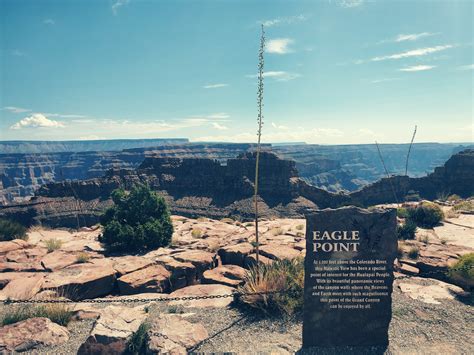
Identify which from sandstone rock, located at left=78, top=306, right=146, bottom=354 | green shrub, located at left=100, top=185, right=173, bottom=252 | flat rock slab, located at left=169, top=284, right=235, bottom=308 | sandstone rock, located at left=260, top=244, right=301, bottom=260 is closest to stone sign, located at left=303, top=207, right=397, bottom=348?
flat rock slab, located at left=169, top=284, right=235, bottom=308

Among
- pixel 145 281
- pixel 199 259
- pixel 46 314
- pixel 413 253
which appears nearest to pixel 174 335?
pixel 46 314

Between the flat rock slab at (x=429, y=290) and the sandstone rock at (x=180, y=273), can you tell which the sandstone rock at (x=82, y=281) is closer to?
the sandstone rock at (x=180, y=273)

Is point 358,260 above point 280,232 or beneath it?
above

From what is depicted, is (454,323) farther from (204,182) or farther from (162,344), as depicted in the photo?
(204,182)

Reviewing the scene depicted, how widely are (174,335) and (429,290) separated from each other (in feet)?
22.4

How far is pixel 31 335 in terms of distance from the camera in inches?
238

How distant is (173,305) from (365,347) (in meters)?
4.50

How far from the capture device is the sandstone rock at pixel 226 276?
9.43 meters

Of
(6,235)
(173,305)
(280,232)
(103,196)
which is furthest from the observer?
(103,196)

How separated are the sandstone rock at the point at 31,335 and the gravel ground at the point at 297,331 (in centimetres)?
17

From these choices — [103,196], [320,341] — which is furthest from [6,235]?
[103,196]

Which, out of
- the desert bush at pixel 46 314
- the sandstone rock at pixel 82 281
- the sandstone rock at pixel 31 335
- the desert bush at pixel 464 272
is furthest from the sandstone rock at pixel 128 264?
the desert bush at pixel 464 272

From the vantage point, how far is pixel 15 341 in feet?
19.1

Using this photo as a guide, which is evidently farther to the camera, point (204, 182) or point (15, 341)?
point (204, 182)
